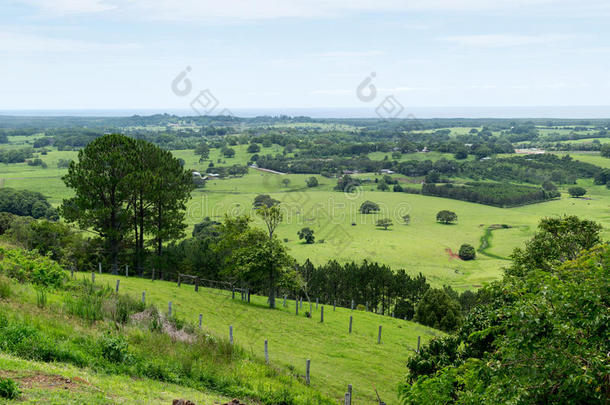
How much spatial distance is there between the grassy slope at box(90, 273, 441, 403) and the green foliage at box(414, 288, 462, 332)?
6474mm

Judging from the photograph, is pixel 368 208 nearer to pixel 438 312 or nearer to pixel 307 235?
pixel 307 235

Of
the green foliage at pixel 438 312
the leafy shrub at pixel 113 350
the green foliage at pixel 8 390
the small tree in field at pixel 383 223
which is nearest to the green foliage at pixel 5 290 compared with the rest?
the leafy shrub at pixel 113 350

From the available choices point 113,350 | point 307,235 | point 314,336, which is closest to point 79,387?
point 113,350

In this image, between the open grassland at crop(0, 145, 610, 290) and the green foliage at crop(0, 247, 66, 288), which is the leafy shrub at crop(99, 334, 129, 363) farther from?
the open grassland at crop(0, 145, 610, 290)

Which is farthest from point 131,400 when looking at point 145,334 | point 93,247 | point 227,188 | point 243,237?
point 227,188

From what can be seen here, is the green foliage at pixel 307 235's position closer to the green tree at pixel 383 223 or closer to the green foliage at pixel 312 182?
the green tree at pixel 383 223

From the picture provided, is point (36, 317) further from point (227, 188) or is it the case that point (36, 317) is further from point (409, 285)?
point (227, 188)

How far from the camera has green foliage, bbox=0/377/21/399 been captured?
9.38 metres

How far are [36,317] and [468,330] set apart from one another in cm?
1745

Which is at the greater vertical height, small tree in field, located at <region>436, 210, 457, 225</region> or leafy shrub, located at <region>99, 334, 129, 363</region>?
leafy shrub, located at <region>99, 334, 129, 363</region>

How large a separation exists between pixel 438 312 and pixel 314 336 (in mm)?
23773

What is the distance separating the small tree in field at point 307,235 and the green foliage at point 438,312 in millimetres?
56554

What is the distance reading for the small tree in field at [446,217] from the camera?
131 metres

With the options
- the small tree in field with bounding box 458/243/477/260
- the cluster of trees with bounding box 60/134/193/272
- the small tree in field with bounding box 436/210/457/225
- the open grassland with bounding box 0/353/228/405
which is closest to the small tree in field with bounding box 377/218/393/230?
the small tree in field with bounding box 436/210/457/225
